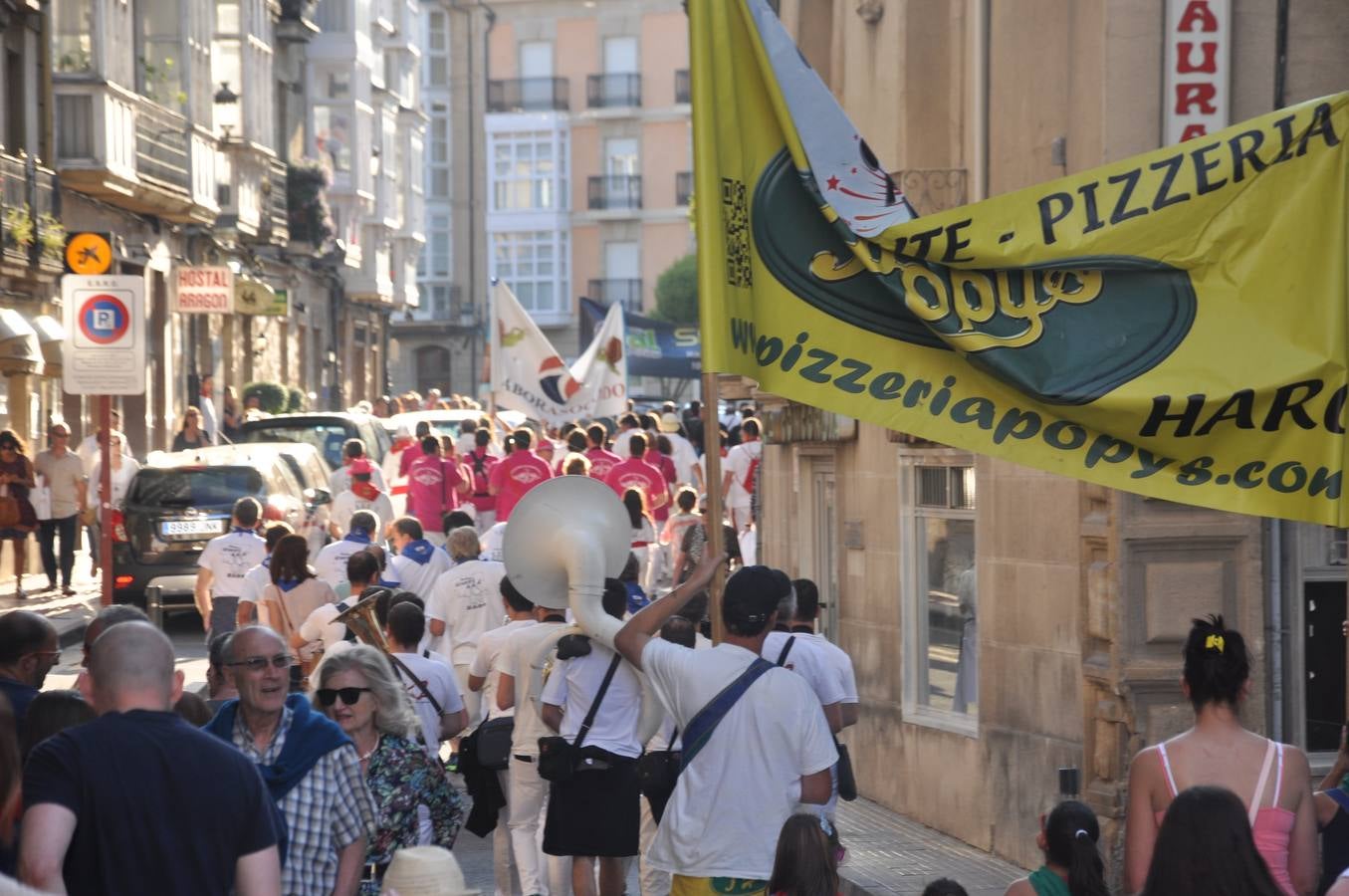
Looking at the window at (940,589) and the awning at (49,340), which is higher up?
the awning at (49,340)

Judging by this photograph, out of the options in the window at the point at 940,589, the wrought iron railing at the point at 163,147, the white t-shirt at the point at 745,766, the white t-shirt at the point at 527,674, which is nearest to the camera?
the white t-shirt at the point at 745,766

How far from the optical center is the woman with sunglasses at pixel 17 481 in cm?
2191

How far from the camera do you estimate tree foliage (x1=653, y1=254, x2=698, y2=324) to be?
249 ft

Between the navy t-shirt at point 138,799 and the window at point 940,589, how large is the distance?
26.9 feet

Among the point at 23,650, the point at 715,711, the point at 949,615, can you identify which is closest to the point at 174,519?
the point at 949,615

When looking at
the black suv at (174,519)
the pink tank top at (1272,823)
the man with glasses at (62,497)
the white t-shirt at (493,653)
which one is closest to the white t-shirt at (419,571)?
the white t-shirt at (493,653)

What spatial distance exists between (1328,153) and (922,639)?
23.1 ft

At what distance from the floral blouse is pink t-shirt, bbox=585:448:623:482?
13510 millimetres

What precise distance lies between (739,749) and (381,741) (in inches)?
50.2

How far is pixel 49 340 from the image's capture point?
1054 inches

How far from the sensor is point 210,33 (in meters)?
37.6

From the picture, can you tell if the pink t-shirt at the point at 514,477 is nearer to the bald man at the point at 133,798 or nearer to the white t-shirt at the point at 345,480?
the white t-shirt at the point at 345,480

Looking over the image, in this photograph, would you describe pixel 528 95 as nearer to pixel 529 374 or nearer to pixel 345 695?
pixel 529 374

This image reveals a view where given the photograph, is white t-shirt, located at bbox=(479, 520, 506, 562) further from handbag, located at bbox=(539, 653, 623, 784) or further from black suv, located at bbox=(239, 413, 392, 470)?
black suv, located at bbox=(239, 413, 392, 470)
